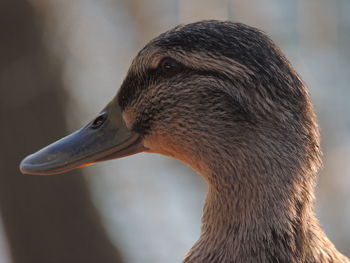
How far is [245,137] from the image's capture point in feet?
9.61

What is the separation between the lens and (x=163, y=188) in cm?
884

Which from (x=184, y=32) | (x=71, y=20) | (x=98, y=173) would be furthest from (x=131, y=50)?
(x=184, y=32)

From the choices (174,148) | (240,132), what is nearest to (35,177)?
(174,148)

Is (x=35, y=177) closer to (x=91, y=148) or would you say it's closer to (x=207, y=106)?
(x=91, y=148)

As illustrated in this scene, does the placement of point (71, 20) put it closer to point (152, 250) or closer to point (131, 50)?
point (131, 50)

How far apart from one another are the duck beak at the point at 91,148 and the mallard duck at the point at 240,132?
0.19m

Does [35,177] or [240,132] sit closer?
[240,132]

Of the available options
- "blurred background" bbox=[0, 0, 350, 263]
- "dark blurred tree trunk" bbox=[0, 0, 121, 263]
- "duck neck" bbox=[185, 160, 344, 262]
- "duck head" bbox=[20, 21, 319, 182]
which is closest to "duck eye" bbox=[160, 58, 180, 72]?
"duck head" bbox=[20, 21, 319, 182]

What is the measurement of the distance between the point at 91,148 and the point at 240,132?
718 mm

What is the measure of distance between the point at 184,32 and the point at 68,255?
15.4 ft

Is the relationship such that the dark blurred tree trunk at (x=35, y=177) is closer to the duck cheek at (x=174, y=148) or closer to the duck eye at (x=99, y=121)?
the duck eye at (x=99, y=121)

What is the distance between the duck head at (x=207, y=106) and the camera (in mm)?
2873

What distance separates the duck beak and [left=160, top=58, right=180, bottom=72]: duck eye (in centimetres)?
35

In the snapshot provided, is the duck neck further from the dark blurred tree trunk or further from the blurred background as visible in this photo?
the dark blurred tree trunk
